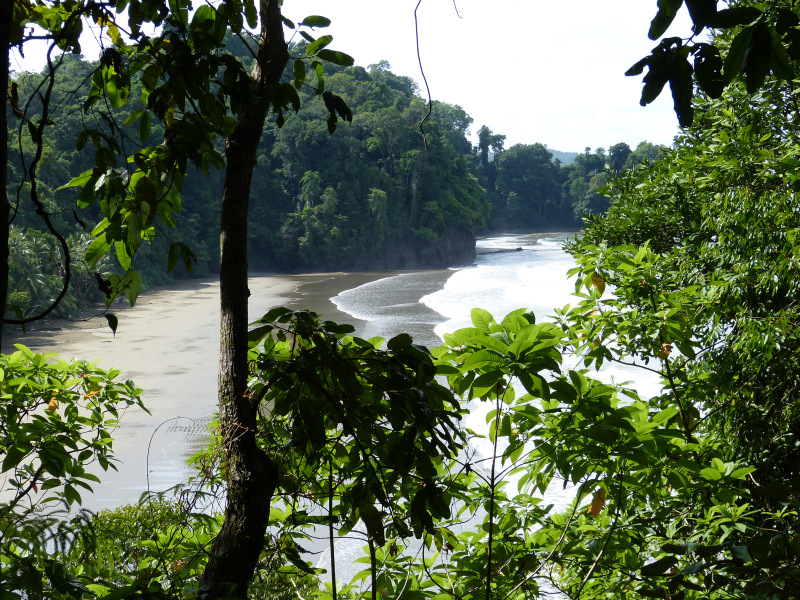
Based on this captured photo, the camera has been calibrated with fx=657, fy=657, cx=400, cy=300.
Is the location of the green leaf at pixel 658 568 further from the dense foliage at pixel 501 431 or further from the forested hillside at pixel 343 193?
the forested hillside at pixel 343 193

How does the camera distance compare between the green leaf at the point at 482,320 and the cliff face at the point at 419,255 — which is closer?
the green leaf at the point at 482,320

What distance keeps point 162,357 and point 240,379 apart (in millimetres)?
13653

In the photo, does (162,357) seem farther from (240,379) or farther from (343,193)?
(343,193)

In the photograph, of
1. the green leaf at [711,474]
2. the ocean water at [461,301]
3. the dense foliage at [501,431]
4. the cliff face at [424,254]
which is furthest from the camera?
the cliff face at [424,254]

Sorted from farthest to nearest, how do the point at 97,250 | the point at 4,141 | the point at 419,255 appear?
the point at 419,255 → the point at 97,250 → the point at 4,141

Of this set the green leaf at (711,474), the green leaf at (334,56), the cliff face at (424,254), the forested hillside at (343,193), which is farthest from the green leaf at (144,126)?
the cliff face at (424,254)

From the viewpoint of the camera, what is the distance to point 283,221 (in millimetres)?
35500

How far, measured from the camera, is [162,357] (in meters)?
14.1

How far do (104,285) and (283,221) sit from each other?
35.3 m

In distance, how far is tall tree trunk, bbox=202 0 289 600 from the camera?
3.97 ft

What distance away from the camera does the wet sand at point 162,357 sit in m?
7.80

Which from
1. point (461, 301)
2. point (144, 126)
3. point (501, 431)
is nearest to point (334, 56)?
point (144, 126)

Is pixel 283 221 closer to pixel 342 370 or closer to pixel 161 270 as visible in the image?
pixel 161 270

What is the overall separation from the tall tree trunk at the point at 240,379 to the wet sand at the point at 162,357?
0.68m
